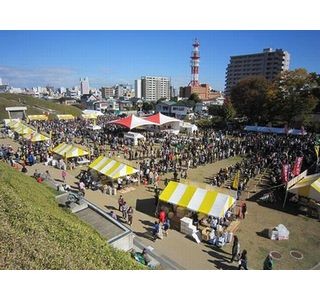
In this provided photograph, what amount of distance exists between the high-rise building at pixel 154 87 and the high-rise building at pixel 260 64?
193ft

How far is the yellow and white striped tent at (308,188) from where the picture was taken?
1258 centimetres

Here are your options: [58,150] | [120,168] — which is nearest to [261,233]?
[120,168]

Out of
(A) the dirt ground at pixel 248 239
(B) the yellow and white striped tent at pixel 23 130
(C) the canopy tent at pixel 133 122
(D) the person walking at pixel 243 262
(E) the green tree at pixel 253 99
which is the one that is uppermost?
(E) the green tree at pixel 253 99

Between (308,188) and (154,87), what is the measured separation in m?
151

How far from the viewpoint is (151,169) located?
1794 cm

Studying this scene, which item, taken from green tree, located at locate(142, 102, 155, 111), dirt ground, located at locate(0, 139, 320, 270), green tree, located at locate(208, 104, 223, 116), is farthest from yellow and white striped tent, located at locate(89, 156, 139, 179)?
green tree, located at locate(142, 102, 155, 111)

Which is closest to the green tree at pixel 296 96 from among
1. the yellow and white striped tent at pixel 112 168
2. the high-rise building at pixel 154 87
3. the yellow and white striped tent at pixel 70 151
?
the yellow and white striped tent at pixel 112 168

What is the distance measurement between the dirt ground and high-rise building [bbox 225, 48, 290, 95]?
8610 cm

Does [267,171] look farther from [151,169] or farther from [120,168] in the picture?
[120,168]

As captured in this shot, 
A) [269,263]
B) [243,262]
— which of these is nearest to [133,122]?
[243,262]

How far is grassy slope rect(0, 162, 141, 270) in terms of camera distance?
5871mm

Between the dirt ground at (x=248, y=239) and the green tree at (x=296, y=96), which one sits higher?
A: the green tree at (x=296, y=96)

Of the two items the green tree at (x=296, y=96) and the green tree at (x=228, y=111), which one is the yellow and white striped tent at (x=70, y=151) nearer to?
the green tree at (x=296, y=96)

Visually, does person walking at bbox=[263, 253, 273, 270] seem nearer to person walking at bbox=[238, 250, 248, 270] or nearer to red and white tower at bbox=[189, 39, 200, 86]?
person walking at bbox=[238, 250, 248, 270]
